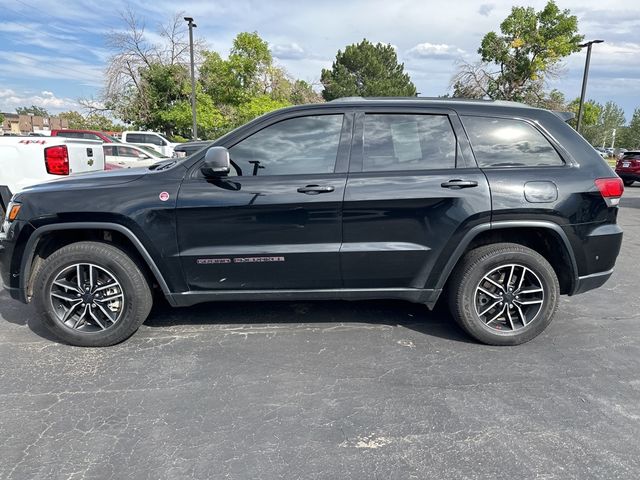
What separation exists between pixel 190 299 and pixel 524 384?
8.15ft

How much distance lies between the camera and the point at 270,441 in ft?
7.91

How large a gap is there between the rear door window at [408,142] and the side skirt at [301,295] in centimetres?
95

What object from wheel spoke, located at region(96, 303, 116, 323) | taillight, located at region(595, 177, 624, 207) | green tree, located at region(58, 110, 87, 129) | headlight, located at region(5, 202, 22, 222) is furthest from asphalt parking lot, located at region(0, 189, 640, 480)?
green tree, located at region(58, 110, 87, 129)

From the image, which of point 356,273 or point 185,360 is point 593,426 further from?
point 185,360

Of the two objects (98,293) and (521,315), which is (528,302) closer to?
(521,315)

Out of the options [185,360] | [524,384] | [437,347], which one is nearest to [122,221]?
[185,360]

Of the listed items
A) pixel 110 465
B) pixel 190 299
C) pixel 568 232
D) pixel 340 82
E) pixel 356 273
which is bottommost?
pixel 110 465

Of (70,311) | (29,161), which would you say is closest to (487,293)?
(70,311)

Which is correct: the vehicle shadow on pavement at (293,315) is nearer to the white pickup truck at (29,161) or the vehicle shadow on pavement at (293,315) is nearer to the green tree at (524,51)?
the white pickup truck at (29,161)

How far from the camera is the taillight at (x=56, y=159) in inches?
234

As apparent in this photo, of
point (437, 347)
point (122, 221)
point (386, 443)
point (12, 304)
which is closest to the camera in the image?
point (386, 443)

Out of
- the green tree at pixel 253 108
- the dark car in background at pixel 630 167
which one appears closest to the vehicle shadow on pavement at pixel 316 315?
the dark car in background at pixel 630 167

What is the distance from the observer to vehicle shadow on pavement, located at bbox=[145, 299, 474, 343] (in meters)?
3.90

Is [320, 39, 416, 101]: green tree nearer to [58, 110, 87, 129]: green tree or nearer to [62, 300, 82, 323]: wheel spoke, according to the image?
[58, 110, 87, 129]: green tree
